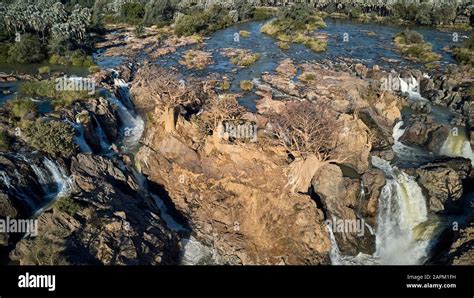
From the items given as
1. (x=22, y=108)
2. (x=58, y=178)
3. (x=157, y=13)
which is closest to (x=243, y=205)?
(x=58, y=178)

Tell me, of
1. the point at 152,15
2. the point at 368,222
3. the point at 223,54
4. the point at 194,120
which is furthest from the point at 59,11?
the point at 368,222

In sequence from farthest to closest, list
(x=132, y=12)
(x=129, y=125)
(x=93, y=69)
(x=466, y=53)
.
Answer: (x=132, y=12), (x=466, y=53), (x=93, y=69), (x=129, y=125)

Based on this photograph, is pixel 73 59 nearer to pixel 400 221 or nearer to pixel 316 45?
pixel 316 45

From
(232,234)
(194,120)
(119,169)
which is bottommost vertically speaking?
(232,234)

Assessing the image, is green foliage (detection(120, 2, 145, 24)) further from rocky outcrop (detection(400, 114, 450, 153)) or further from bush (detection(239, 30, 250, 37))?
rocky outcrop (detection(400, 114, 450, 153))

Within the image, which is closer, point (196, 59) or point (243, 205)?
point (243, 205)

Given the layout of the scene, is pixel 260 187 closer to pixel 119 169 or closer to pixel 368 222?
pixel 368 222
